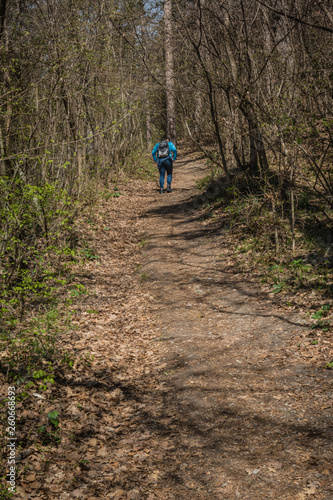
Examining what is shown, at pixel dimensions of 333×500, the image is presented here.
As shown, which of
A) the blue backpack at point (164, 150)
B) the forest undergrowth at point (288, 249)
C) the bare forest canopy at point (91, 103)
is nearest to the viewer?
the forest undergrowth at point (288, 249)

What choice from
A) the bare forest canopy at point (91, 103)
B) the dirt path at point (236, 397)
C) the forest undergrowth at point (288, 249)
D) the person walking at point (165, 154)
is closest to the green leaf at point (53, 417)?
the dirt path at point (236, 397)

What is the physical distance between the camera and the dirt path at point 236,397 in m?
3.24

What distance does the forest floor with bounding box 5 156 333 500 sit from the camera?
10.9 ft

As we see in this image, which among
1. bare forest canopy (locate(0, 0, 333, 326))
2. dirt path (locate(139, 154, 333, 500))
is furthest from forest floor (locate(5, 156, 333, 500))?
bare forest canopy (locate(0, 0, 333, 326))

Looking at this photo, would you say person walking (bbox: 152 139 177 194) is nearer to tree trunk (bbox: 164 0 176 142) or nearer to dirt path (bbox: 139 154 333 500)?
tree trunk (bbox: 164 0 176 142)

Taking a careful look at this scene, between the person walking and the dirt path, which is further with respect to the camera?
the person walking

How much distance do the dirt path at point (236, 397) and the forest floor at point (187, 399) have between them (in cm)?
1

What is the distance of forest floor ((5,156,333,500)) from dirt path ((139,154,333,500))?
14mm

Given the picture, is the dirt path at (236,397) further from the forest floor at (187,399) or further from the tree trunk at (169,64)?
the tree trunk at (169,64)

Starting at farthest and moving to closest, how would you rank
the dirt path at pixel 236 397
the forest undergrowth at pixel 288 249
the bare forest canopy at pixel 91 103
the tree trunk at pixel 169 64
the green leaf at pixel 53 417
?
the tree trunk at pixel 169 64
the bare forest canopy at pixel 91 103
the forest undergrowth at pixel 288 249
the green leaf at pixel 53 417
the dirt path at pixel 236 397

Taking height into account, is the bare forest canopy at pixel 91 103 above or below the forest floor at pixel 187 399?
above

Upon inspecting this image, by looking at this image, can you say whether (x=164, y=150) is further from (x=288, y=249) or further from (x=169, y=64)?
(x=288, y=249)

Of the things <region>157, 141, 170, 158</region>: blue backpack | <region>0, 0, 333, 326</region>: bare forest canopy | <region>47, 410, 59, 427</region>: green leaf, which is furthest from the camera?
<region>157, 141, 170, 158</region>: blue backpack

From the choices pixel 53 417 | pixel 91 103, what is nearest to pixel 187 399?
pixel 53 417
